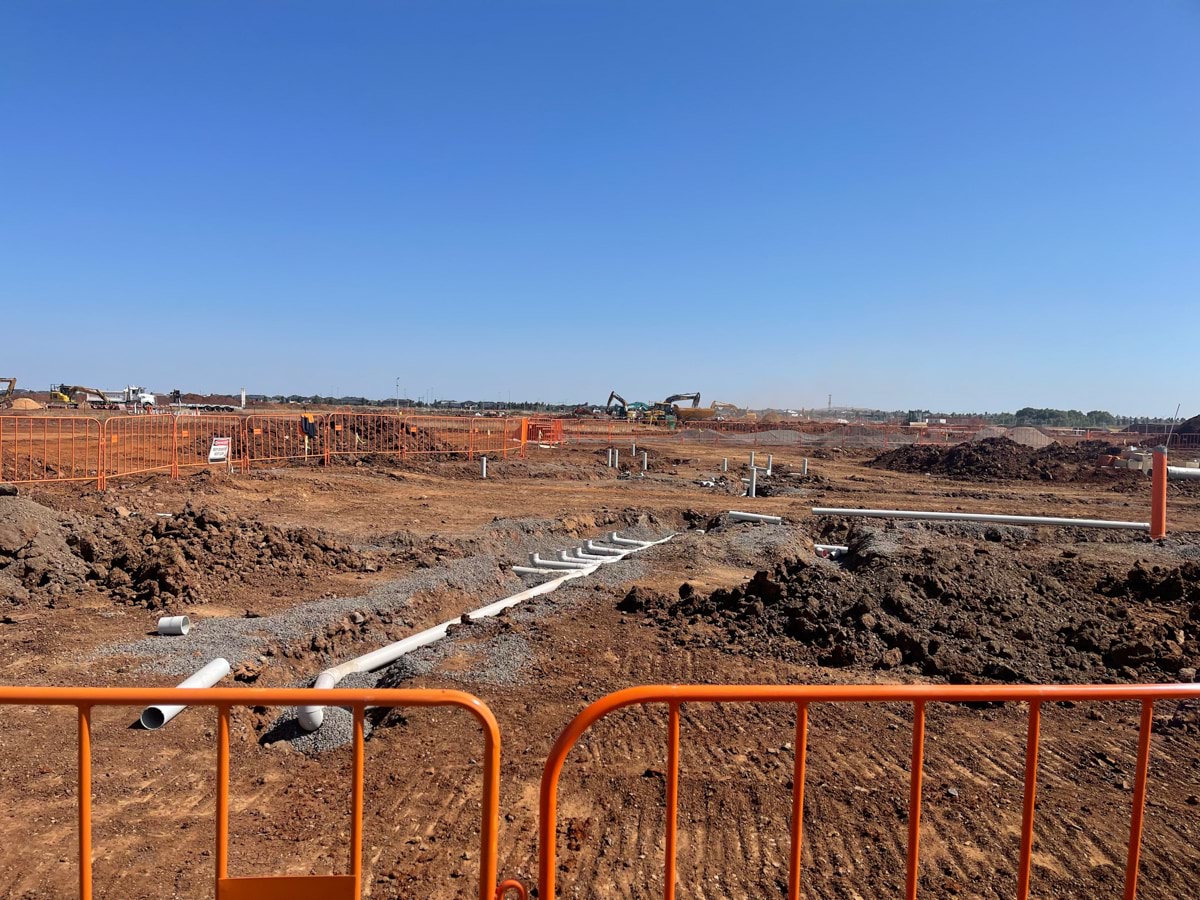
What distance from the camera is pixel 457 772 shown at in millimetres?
5203

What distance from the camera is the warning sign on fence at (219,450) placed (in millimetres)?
22453

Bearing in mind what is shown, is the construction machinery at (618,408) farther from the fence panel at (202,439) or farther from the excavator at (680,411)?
the fence panel at (202,439)

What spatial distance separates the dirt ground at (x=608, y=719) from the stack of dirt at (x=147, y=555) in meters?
0.04

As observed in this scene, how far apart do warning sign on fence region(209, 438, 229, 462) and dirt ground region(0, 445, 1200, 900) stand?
24.5 feet

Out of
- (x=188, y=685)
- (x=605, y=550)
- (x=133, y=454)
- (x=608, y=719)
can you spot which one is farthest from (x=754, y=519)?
(x=133, y=454)

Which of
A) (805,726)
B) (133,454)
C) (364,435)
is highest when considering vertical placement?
(364,435)

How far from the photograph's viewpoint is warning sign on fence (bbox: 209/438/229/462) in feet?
73.7

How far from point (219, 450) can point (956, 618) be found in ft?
69.5

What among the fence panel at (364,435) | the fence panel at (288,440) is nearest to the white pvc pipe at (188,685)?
the fence panel at (288,440)

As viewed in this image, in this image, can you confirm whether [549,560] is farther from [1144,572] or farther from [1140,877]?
[1140,877]

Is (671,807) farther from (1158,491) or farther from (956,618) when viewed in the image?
(1158,491)

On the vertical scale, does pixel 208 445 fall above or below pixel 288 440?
below

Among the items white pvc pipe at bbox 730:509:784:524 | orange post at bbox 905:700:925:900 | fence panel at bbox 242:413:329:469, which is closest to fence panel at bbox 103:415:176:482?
fence panel at bbox 242:413:329:469

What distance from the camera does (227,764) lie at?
257cm
